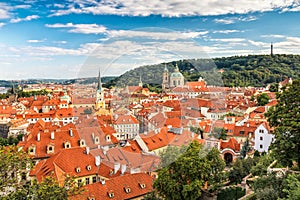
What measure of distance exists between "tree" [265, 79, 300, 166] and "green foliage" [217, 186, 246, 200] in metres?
4.58

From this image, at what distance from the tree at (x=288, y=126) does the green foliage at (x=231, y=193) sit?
15.0 feet

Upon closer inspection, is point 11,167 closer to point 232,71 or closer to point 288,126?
point 288,126

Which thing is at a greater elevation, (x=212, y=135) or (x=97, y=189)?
(x=212, y=135)

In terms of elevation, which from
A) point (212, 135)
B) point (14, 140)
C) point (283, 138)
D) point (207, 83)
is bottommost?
point (14, 140)

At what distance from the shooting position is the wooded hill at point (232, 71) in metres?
6.79

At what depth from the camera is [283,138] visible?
1082 cm

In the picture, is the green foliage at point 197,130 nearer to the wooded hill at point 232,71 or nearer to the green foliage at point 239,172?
the wooded hill at point 232,71

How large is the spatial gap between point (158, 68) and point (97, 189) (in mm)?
9322

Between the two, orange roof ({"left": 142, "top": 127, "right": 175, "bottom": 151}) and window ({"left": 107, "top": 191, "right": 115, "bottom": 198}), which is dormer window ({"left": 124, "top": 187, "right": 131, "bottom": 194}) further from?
orange roof ({"left": 142, "top": 127, "right": 175, "bottom": 151})

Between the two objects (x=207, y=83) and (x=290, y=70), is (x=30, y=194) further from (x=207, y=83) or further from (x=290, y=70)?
(x=290, y=70)

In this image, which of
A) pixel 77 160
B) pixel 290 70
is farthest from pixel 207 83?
pixel 290 70

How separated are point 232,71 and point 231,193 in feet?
214

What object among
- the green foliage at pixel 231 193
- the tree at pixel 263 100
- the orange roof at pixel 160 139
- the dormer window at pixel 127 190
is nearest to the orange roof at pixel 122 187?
the dormer window at pixel 127 190

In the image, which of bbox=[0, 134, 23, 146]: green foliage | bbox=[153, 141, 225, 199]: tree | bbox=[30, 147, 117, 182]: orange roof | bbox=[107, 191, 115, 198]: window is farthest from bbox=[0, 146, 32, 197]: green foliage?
bbox=[0, 134, 23, 146]: green foliage
